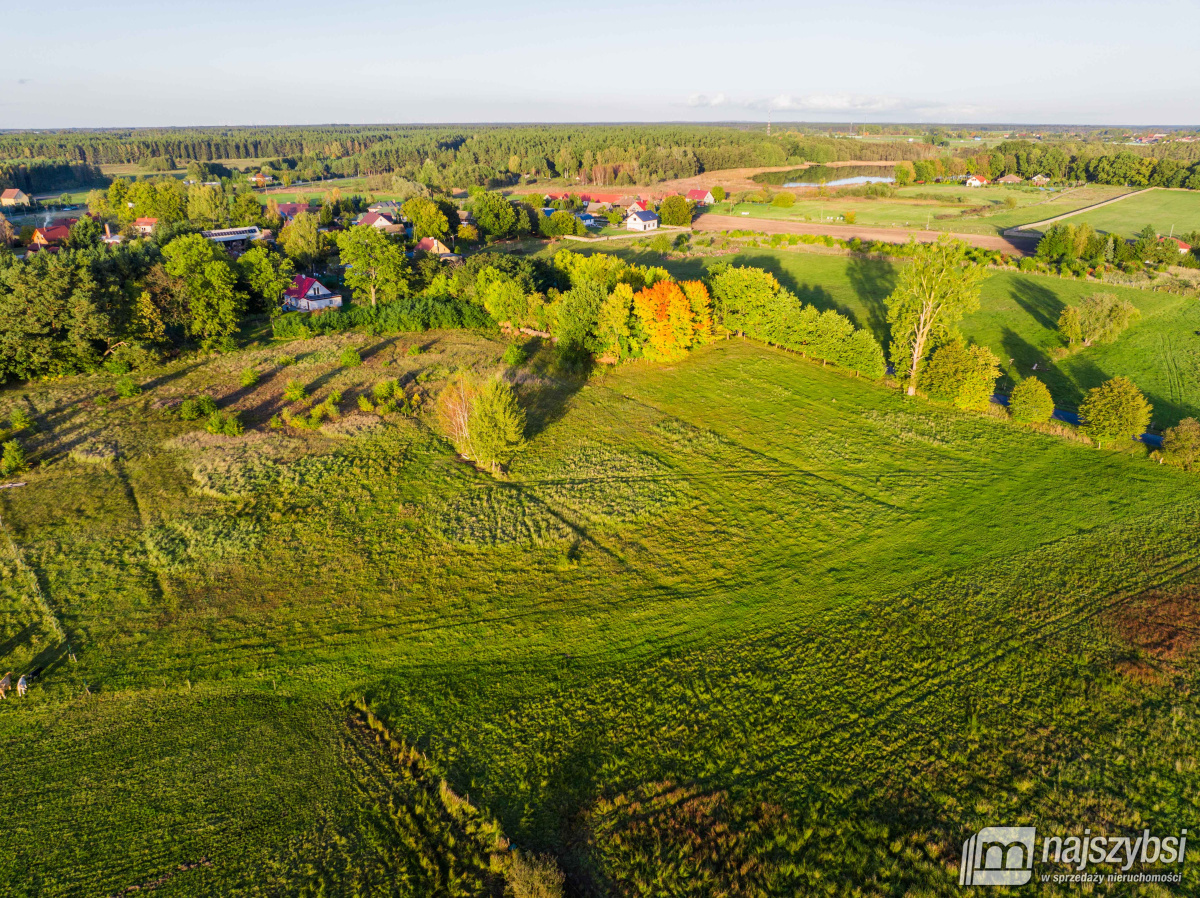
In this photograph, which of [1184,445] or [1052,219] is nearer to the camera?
[1184,445]

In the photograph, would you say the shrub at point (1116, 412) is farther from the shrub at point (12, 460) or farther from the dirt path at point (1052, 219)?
the dirt path at point (1052, 219)

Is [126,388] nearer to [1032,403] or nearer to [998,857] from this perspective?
[998,857]

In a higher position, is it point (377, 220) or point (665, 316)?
point (377, 220)

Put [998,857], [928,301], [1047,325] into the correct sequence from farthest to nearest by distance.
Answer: [1047,325] → [928,301] → [998,857]

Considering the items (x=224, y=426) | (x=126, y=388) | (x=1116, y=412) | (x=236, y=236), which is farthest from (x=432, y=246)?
(x=1116, y=412)

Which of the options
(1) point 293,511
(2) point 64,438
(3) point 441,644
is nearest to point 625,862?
(3) point 441,644

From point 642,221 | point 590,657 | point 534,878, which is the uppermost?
point 642,221

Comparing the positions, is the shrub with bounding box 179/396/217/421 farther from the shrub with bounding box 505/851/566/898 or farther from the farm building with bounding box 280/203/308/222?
the farm building with bounding box 280/203/308/222
